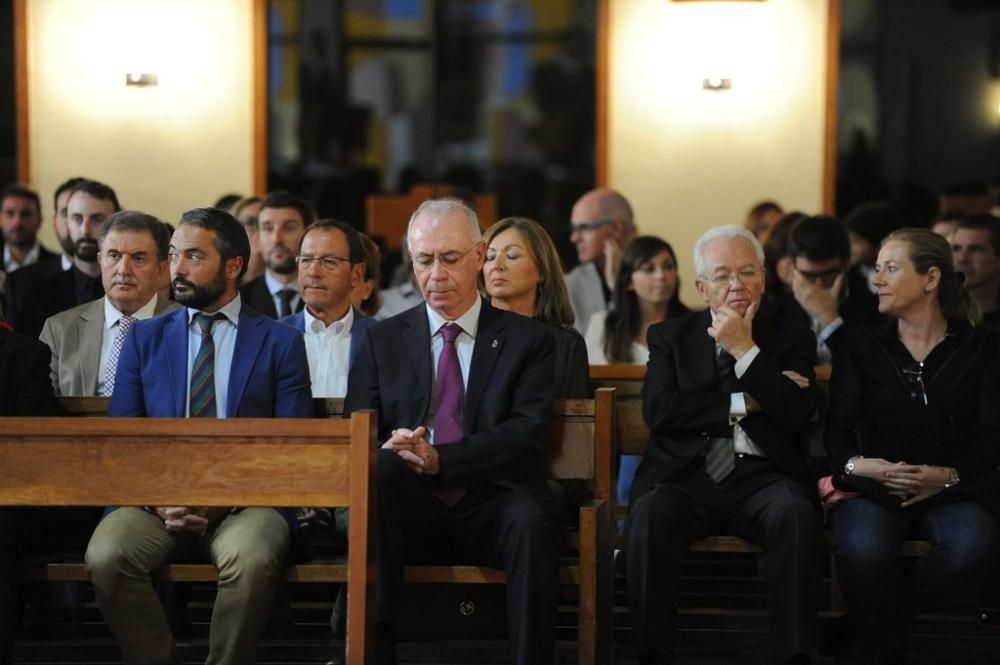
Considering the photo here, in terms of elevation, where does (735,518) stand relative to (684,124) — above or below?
below

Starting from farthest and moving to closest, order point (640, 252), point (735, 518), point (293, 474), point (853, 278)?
point (853, 278) → point (640, 252) → point (735, 518) → point (293, 474)

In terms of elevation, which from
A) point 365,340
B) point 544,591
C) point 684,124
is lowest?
point 544,591

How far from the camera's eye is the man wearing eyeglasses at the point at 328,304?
5316 mm

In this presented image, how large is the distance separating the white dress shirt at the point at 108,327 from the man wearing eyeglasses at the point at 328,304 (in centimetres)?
49

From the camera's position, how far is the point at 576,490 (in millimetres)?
4891

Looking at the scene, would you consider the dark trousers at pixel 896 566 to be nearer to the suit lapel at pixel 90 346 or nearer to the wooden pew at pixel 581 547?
the wooden pew at pixel 581 547

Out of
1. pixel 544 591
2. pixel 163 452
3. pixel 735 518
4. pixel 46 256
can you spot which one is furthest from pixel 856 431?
pixel 46 256

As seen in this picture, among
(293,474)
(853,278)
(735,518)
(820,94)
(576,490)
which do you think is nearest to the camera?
(293,474)

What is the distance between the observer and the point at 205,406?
455 cm

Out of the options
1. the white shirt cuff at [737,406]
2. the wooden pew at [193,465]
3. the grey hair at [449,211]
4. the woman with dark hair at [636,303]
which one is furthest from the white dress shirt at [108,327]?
the white shirt cuff at [737,406]

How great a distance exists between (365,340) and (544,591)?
2.99 feet

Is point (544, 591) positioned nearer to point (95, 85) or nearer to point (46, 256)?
point (46, 256)

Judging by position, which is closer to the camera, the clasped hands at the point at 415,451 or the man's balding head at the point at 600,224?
the clasped hands at the point at 415,451

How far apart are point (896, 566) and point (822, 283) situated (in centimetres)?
191
